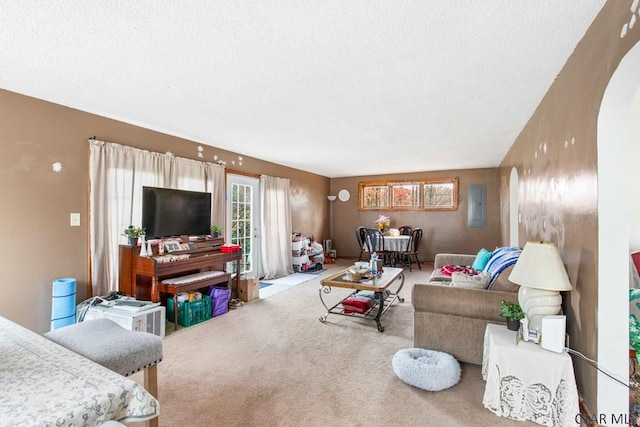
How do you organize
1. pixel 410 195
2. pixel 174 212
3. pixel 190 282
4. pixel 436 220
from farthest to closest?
1. pixel 410 195
2. pixel 436 220
3. pixel 174 212
4. pixel 190 282

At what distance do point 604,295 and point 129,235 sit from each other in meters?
3.86

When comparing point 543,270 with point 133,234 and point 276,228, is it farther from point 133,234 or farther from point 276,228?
point 276,228

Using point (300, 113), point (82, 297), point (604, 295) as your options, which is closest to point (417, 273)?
point (300, 113)

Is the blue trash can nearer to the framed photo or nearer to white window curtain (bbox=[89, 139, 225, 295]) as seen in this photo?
white window curtain (bbox=[89, 139, 225, 295])

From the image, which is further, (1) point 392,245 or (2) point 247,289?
(1) point 392,245

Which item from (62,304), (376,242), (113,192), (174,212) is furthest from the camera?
(376,242)

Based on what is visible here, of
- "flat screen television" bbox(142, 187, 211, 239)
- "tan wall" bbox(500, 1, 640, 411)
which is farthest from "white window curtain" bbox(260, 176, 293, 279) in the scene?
"tan wall" bbox(500, 1, 640, 411)

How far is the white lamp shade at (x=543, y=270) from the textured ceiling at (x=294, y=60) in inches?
51.9

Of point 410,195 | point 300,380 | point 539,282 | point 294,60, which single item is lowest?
point 300,380

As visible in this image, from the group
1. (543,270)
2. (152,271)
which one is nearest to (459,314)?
(543,270)

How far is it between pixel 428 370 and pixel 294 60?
239 cm

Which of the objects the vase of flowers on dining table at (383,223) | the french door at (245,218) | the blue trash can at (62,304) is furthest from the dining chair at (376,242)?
the blue trash can at (62,304)

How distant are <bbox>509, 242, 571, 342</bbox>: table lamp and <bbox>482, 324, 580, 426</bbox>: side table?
0.48ft

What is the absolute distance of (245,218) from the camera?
5.50 m
